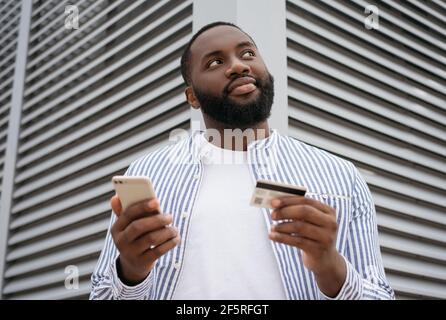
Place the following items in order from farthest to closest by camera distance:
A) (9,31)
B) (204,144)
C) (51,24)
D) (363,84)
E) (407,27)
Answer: (9,31) → (51,24) → (407,27) → (363,84) → (204,144)

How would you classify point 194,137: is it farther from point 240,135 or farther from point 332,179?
point 332,179

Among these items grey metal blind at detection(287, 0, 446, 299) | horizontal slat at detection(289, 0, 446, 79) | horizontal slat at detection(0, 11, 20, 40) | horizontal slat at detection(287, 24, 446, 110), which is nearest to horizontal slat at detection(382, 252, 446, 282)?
grey metal blind at detection(287, 0, 446, 299)

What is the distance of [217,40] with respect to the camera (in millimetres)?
2172

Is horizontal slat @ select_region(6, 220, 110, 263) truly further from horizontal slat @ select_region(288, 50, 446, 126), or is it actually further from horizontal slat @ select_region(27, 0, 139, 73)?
horizontal slat @ select_region(288, 50, 446, 126)

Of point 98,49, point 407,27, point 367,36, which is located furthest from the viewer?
point 98,49

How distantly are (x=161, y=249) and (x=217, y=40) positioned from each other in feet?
3.43

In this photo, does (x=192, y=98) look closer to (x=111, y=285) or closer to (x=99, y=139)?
(x=111, y=285)

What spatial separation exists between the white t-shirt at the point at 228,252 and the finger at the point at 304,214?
43 centimetres

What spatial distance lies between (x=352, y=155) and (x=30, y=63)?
110 inches

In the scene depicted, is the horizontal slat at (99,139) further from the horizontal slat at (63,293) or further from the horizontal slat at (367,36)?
the horizontal slat at (367,36)

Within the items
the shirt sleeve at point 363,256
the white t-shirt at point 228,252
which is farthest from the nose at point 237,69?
the shirt sleeve at point 363,256

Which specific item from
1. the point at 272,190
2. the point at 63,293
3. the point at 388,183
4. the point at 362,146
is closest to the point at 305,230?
the point at 272,190
